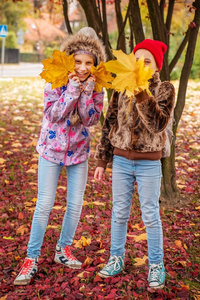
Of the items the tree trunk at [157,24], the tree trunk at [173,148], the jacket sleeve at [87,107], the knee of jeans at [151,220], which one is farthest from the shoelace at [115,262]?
the tree trunk at [157,24]

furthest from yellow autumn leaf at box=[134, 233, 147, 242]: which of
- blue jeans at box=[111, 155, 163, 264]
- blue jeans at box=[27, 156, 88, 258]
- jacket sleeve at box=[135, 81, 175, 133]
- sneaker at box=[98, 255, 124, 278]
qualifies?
jacket sleeve at box=[135, 81, 175, 133]

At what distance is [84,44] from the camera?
2.87m

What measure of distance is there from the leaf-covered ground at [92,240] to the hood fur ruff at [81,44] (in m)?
1.65

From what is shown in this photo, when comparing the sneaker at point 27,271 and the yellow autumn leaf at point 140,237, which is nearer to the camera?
the sneaker at point 27,271

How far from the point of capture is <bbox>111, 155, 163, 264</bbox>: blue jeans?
9.00ft

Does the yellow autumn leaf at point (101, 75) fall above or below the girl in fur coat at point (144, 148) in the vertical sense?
above

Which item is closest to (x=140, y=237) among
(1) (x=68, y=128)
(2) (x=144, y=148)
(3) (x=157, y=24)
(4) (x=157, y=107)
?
(2) (x=144, y=148)

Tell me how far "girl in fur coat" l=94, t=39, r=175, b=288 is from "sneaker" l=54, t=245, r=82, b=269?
30 centimetres

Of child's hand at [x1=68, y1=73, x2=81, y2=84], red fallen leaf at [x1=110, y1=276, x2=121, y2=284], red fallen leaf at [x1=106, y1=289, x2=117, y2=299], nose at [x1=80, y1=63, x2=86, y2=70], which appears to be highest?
nose at [x1=80, y1=63, x2=86, y2=70]

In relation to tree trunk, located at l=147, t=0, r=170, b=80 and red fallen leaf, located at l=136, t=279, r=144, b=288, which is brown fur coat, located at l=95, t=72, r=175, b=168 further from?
tree trunk, located at l=147, t=0, r=170, b=80

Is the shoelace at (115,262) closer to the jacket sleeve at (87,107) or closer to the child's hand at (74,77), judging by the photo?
the jacket sleeve at (87,107)

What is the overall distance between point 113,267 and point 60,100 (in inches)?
52.1

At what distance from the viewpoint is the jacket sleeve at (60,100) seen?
8.98 ft

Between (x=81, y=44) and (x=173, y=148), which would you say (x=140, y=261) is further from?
(x=81, y=44)
